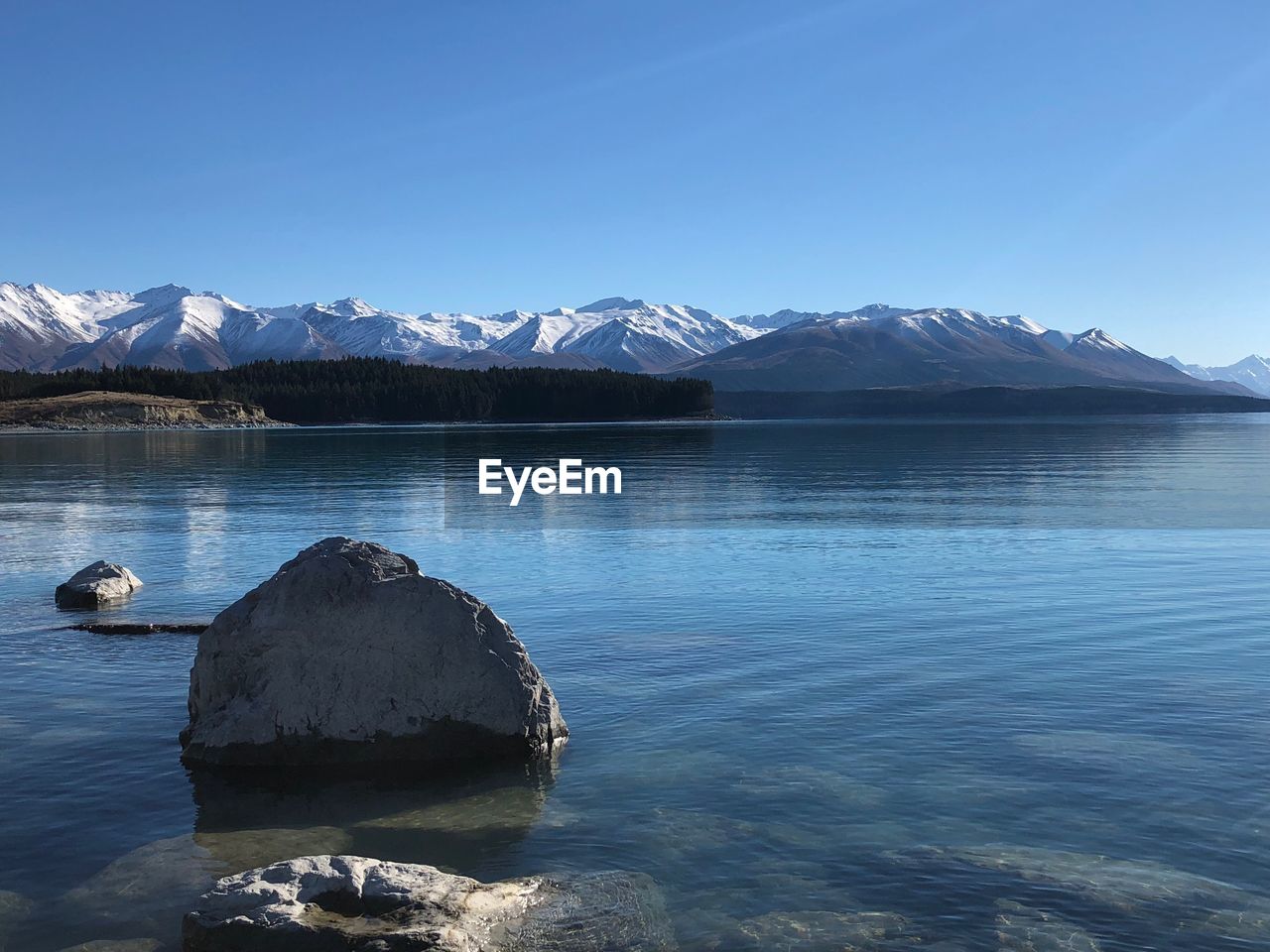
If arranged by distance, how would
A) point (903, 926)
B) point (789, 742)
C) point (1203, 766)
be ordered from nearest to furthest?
1. point (903, 926)
2. point (1203, 766)
3. point (789, 742)

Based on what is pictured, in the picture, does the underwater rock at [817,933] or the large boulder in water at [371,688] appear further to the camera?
the large boulder in water at [371,688]

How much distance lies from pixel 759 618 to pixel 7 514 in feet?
132

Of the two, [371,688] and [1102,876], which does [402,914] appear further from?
[1102,876]

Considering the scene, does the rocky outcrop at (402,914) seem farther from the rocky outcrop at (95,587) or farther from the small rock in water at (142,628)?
the rocky outcrop at (95,587)

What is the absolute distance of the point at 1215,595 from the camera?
2745 centimetres

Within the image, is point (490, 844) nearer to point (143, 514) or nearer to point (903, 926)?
point (903, 926)

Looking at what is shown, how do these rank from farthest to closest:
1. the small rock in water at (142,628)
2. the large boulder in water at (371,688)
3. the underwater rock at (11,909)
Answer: the small rock in water at (142,628) → the large boulder in water at (371,688) → the underwater rock at (11,909)

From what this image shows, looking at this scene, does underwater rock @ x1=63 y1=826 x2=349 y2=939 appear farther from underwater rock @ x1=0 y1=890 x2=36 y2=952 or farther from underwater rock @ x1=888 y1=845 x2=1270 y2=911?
underwater rock @ x1=888 y1=845 x2=1270 y2=911

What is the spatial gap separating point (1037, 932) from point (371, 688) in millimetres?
9122

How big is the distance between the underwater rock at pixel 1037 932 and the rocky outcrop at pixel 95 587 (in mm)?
23120

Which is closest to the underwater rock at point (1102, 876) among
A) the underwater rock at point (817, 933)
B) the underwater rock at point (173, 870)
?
the underwater rock at point (817, 933)

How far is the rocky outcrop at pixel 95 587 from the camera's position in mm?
26609

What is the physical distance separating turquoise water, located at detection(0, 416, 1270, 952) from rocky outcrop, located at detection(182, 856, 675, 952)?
735 millimetres

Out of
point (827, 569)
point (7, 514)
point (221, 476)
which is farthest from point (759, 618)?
point (221, 476)
